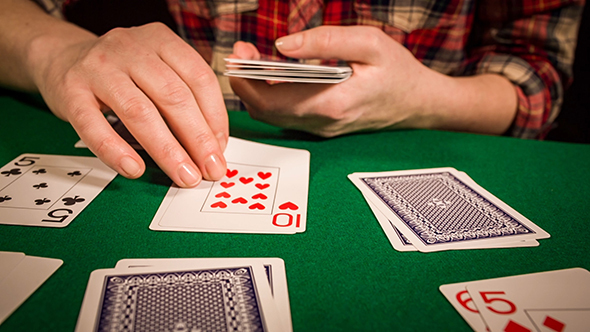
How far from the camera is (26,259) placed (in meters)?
0.60

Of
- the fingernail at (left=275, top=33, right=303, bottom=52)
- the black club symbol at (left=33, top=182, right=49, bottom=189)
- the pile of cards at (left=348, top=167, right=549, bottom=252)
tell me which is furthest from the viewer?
the fingernail at (left=275, top=33, right=303, bottom=52)

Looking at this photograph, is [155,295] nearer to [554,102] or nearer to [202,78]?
[202,78]

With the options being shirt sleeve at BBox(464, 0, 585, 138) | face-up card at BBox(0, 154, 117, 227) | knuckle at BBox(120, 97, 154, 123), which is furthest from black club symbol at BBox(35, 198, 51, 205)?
shirt sleeve at BBox(464, 0, 585, 138)

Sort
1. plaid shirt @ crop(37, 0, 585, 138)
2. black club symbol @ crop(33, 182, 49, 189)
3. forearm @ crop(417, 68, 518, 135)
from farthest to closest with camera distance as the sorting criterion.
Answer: plaid shirt @ crop(37, 0, 585, 138) → forearm @ crop(417, 68, 518, 135) → black club symbol @ crop(33, 182, 49, 189)

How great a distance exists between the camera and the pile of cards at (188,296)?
1.65 ft

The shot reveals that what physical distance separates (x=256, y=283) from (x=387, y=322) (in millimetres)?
212

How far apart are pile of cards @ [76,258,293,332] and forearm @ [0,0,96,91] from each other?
760mm

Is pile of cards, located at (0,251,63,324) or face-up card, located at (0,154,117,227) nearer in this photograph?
pile of cards, located at (0,251,63,324)

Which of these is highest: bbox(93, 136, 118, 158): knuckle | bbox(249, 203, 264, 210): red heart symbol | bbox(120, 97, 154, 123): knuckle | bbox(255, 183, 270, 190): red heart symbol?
bbox(120, 97, 154, 123): knuckle

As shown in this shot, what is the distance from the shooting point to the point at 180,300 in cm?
54

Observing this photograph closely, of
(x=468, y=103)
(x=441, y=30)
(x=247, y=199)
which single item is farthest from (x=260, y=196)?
(x=441, y=30)

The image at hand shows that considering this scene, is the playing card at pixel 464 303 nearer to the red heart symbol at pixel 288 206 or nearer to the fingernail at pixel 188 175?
the red heart symbol at pixel 288 206

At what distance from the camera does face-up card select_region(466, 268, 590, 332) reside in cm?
55

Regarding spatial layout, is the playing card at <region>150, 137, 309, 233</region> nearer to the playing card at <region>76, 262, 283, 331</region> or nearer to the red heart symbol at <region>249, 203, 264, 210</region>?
the red heart symbol at <region>249, 203, 264, 210</region>
